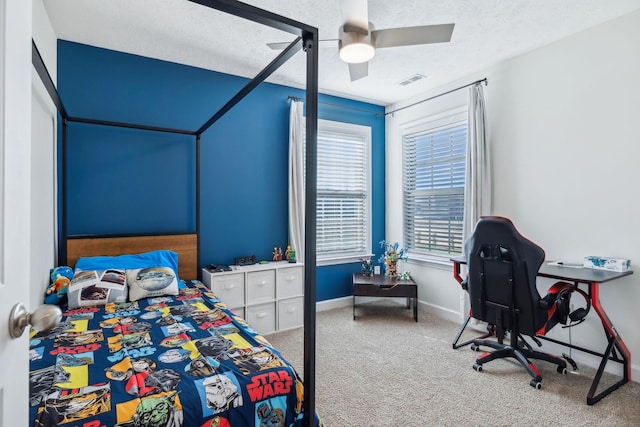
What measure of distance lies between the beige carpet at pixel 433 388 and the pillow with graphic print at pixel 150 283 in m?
1.12

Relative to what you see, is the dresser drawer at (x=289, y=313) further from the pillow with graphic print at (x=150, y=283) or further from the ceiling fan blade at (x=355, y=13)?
the ceiling fan blade at (x=355, y=13)

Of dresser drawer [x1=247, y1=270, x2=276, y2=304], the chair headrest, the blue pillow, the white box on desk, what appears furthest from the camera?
dresser drawer [x1=247, y1=270, x2=276, y2=304]

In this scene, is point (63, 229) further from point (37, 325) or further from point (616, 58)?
point (616, 58)

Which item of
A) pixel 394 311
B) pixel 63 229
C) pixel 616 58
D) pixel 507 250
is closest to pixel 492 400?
pixel 507 250

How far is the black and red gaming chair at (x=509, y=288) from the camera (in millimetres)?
2383

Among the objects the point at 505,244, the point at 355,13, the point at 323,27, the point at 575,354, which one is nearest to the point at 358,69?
the point at 323,27

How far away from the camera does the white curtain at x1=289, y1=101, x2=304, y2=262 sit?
12.8ft

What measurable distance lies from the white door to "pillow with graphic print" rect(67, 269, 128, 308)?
1849mm

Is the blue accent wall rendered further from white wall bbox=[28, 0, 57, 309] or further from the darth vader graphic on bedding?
the darth vader graphic on bedding

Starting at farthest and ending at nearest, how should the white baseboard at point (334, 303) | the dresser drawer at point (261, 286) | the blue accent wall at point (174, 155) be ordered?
the white baseboard at point (334, 303)
the dresser drawer at point (261, 286)
the blue accent wall at point (174, 155)

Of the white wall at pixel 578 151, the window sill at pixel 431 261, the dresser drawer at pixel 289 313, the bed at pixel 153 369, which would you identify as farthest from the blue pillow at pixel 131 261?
the white wall at pixel 578 151

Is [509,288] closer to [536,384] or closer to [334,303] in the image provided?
[536,384]

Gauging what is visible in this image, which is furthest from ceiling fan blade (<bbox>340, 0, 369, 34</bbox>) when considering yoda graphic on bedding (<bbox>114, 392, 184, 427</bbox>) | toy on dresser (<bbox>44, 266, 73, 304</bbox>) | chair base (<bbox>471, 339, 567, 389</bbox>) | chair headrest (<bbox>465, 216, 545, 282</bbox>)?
toy on dresser (<bbox>44, 266, 73, 304</bbox>)

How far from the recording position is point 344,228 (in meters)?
4.53
